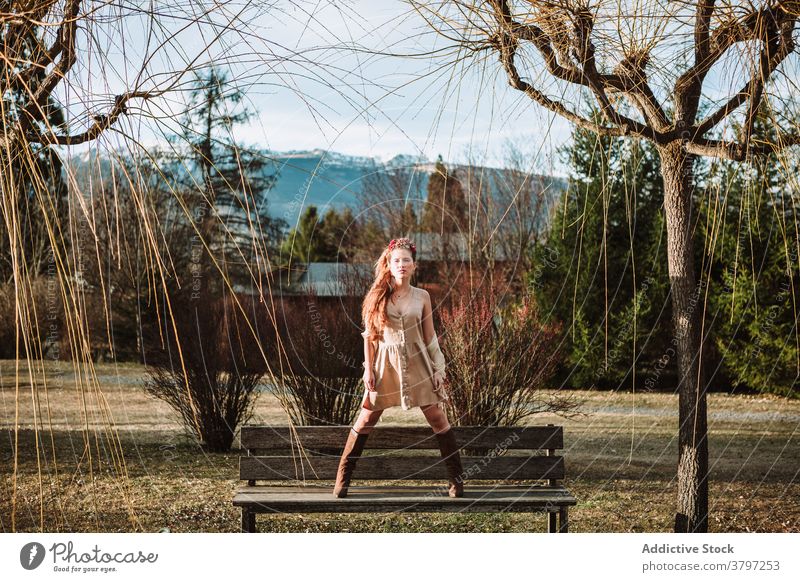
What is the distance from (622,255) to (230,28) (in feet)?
26.2

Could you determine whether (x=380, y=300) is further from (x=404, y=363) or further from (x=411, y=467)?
(x=411, y=467)

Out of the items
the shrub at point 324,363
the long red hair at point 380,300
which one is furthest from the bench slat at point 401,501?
the shrub at point 324,363

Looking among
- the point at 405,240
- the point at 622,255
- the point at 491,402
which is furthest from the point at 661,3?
the point at 622,255

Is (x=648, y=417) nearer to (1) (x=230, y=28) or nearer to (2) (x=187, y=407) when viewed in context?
(2) (x=187, y=407)

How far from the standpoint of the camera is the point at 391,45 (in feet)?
9.48

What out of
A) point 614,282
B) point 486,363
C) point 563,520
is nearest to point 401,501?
point 563,520

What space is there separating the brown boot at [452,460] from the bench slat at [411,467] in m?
0.17

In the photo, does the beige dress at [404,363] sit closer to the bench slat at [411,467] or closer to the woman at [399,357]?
the woman at [399,357]

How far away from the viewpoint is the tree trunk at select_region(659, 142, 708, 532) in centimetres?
322

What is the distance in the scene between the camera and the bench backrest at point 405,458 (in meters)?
3.25

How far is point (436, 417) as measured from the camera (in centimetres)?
299

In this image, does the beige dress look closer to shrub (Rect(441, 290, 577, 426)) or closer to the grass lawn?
the grass lawn
